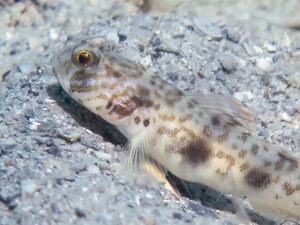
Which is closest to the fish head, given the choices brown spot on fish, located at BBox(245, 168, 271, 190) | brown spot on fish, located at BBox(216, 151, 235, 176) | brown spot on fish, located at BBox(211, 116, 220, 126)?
brown spot on fish, located at BBox(211, 116, 220, 126)

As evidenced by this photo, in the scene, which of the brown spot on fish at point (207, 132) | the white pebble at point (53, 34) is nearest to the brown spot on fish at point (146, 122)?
the brown spot on fish at point (207, 132)

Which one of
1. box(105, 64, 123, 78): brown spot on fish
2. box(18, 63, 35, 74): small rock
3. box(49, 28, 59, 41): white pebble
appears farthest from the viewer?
box(49, 28, 59, 41): white pebble

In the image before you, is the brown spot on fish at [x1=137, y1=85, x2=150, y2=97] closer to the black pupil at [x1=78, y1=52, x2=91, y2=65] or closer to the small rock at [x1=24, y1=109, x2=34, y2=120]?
the black pupil at [x1=78, y1=52, x2=91, y2=65]

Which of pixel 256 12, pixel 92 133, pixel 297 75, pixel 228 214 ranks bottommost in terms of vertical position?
pixel 228 214

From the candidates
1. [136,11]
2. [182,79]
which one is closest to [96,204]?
[182,79]

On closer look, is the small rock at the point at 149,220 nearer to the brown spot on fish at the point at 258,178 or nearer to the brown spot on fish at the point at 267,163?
the brown spot on fish at the point at 258,178

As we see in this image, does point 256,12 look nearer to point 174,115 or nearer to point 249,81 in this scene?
point 249,81
